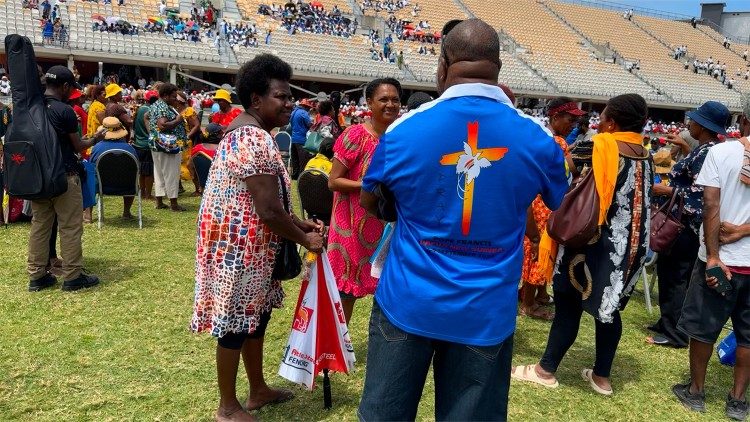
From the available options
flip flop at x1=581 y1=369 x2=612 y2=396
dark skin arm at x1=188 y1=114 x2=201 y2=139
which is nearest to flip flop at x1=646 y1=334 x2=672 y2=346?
flip flop at x1=581 y1=369 x2=612 y2=396

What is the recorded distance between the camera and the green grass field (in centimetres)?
308

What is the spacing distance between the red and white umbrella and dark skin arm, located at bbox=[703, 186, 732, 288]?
209cm

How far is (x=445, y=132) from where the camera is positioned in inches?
67.7

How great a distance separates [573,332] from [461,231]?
206cm

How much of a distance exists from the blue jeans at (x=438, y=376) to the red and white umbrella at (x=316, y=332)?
3.10 feet

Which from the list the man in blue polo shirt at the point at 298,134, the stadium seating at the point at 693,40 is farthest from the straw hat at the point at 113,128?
the stadium seating at the point at 693,40

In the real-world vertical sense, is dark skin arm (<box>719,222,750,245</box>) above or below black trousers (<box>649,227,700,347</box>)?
above

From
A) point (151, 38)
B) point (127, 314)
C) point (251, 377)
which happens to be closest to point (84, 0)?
point (151, 38)

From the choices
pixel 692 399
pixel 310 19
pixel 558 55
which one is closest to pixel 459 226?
pixel 692 399

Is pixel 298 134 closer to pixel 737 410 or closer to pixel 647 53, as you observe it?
pixel 737 410

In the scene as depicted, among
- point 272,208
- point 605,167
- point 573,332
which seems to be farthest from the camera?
point 573,332

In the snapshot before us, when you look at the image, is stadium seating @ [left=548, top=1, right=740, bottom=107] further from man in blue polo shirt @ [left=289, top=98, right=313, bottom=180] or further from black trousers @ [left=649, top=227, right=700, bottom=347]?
black trousers @ [left=649, top=227, right=700, bottom=347]

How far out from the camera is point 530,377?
11.8 ft

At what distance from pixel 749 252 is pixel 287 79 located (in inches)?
106
